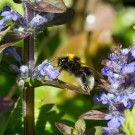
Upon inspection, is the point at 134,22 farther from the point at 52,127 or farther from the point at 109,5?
the point at 52,127

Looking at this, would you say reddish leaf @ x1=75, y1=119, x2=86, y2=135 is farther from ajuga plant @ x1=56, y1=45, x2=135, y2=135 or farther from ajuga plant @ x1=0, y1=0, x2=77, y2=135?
ajuga plant @ x1=0, y1=0, x2=77, y2=135

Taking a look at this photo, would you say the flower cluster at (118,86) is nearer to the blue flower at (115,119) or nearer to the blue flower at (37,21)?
the blue flower at (115,119)

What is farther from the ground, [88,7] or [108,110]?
[88,7]

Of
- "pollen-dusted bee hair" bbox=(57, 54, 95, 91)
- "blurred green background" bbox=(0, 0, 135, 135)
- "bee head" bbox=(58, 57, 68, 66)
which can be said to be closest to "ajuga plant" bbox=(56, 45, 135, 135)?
"pollen-dusted bee hair" bbox=(57, 54, 95, 91)

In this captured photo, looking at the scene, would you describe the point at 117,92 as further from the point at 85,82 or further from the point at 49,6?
the point at 49,6

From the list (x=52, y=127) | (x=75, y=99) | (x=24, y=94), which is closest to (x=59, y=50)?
(x=75, y=99)

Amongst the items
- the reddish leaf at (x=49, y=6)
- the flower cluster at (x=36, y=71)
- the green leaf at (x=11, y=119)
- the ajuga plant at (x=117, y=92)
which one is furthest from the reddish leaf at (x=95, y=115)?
the reddish leaf at (x=49, y=6)

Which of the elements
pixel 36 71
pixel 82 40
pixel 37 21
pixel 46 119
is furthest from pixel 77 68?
pixel 82 40
